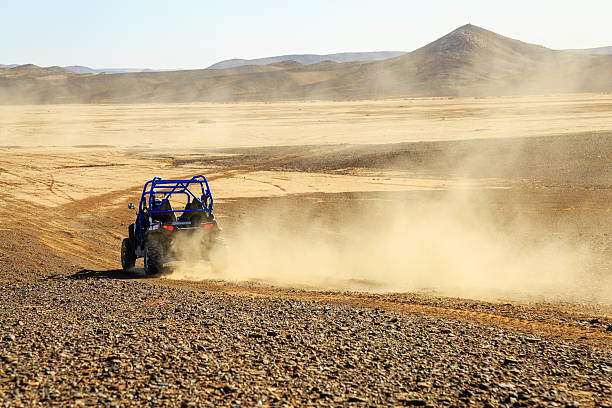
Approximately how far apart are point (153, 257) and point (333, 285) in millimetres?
3296

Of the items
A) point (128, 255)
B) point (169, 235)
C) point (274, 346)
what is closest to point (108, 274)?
point (128, 255)

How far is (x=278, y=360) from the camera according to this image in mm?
5848

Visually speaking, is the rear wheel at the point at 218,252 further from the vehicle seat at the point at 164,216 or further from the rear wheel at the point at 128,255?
the rear wheel at the point at 128,255

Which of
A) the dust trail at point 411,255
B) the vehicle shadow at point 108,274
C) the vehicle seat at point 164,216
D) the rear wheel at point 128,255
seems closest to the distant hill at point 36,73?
the dust trail at point 411,255

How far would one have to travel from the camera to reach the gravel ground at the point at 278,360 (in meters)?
A: 5.07

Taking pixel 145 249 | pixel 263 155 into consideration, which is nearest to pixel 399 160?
pixel 263 155

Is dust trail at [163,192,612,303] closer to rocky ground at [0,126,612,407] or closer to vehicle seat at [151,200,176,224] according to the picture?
rocky ground at [0,126,612,407]

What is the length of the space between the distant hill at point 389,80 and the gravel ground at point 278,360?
10429 cm

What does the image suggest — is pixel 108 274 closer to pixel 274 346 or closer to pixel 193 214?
pixel 193 214

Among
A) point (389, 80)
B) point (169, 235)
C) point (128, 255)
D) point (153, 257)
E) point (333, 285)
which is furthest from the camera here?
point (389, 80)

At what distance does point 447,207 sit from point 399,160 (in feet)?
31.0

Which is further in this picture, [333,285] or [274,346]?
[333,285]

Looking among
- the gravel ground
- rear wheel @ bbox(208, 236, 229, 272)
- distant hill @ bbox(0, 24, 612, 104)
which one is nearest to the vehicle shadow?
rear wheel @ bbox(208, 236, 229, 272)

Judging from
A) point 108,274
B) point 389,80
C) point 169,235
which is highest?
point 389,80
